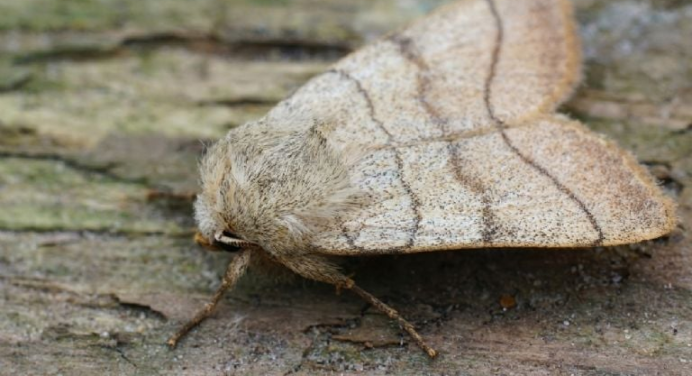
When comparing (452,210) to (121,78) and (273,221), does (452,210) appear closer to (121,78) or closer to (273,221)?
(273,221)

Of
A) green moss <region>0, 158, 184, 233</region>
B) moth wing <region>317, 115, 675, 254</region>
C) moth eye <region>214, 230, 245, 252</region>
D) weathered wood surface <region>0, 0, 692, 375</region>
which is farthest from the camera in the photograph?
green moss <region>0, 158, 184, 233</region>

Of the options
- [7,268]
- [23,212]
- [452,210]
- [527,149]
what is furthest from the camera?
[23,212]

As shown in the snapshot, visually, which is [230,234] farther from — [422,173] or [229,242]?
[422,173]

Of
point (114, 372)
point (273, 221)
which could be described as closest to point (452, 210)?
point (273, 221)

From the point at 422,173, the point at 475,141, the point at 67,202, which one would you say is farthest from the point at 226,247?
the point at 475,141

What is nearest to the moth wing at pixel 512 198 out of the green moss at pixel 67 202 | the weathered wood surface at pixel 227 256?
the weathered wood surface at pixel 227 256

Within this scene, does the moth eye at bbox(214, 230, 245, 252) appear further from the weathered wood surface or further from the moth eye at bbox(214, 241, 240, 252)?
the weathered wood surface

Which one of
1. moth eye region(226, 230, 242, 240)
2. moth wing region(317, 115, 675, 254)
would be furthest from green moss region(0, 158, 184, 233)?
moth wing region(317, 115, 675, 254)
